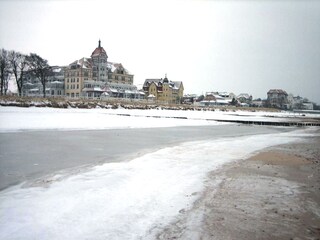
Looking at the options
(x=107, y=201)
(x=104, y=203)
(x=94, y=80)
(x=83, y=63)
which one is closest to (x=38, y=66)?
(x=83, y=63)

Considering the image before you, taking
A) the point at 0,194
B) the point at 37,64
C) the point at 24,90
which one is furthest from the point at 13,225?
the point at 24,90

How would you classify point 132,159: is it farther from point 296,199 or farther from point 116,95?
point 116,95

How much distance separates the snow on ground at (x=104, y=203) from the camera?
546 cm

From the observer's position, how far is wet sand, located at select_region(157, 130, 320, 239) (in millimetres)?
5609

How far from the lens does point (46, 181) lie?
28.6 feet

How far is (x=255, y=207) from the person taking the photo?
23.2ft

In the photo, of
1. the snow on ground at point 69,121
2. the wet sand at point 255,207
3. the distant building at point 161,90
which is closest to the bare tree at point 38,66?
the snow on ground at point 69,121

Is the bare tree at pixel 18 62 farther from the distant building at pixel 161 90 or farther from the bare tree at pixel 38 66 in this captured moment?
the distant building at pixel 161 90

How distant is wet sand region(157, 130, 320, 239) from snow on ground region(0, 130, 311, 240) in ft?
1.45

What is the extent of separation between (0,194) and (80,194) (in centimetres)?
185

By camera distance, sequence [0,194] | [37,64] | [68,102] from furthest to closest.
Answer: [37,64] → [68,102] → [0,194]

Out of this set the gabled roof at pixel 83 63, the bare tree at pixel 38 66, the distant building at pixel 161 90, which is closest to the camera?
the bare tree at pixel 38 66

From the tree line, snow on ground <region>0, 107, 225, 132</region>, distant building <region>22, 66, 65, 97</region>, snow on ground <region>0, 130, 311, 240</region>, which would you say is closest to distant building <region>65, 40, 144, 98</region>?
distant building <region>22, 66, 65, 97</region>

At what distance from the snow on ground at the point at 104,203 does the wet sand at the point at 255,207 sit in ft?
1.45
